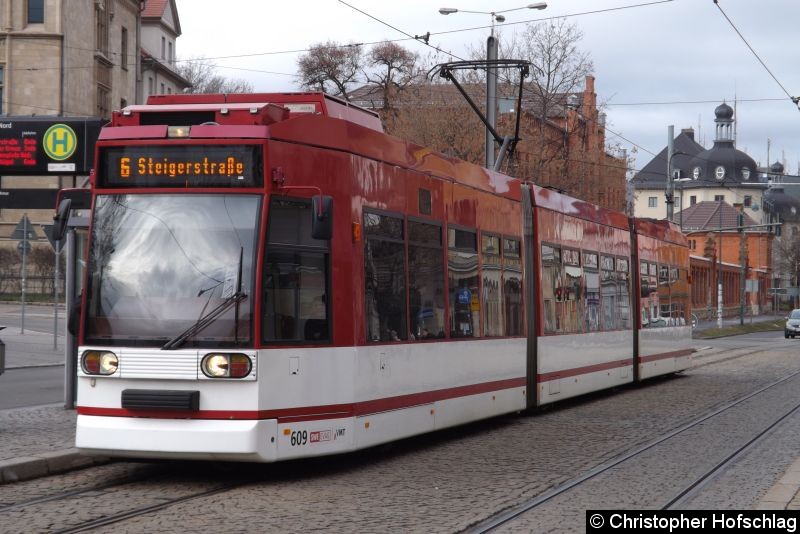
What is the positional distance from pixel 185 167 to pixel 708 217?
126 meters

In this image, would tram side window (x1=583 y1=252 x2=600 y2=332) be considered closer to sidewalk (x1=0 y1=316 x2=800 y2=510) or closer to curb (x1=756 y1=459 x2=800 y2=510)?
sidewalk (x1=0 y1=316 x2=800 y2=510)

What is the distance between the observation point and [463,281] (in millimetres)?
13859

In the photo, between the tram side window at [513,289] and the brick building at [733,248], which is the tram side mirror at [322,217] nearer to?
the tram side window at [513,289]

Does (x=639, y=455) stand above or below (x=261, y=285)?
below

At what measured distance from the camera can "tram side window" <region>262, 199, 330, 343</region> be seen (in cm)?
1013

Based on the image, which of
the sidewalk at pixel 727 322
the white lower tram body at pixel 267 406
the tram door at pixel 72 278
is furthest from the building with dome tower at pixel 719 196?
the white lower tram body at pixel 267 406

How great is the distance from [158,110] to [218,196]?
103 cm

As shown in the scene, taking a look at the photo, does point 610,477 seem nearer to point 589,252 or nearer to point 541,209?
point 541,209

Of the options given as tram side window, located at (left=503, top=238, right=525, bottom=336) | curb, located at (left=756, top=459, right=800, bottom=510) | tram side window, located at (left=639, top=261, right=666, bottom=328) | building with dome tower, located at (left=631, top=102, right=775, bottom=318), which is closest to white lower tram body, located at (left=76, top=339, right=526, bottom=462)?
curb, located at (left=756, top=459, right=800, bottom=510)

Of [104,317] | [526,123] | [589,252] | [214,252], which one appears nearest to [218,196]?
[214,252]

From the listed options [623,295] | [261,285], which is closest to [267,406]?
[261,285]

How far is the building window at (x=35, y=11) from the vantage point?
56.8 metres

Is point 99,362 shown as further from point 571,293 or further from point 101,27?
point 101,27

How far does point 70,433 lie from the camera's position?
12930mm
